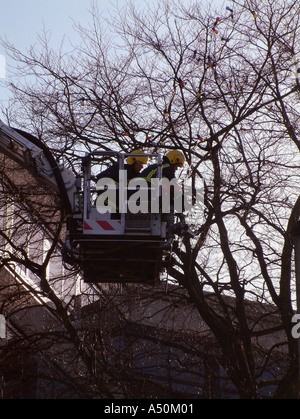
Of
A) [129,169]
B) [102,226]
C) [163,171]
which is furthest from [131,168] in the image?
[102,226]

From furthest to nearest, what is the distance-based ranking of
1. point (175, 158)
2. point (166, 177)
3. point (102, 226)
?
point (175, 158), point (166, 177), point (102, 226)

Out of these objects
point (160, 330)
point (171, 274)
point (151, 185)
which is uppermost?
point (151, 185)

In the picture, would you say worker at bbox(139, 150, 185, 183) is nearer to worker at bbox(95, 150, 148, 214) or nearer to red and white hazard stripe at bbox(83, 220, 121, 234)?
worker at bbox(95, 150, 148, 214)

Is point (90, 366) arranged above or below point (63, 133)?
below

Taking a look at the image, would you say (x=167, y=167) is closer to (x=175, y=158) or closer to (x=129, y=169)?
(x=175, y=158)

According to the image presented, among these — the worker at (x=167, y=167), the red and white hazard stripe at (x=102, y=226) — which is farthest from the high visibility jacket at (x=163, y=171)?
the red and white hazard stripe at (x=102, y=226)

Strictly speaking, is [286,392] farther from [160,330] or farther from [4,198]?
[4,198]

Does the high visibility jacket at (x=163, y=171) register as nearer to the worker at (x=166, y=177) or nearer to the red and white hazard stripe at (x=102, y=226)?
the worker at (x=166, y=177)

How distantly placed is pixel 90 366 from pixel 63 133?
452 cm

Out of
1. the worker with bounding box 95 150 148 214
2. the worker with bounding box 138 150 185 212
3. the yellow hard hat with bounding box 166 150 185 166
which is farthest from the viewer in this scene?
the yellow hard hat with bounding box 166 150 185 166

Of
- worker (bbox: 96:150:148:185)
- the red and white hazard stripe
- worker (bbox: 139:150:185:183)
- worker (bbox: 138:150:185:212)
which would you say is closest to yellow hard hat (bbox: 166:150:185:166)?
worker (bbox: 139:150:185:183)

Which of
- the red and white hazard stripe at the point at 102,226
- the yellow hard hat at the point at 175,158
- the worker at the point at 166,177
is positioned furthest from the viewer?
the yellow hard hat at the point at 175,158

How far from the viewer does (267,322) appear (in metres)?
14.5
